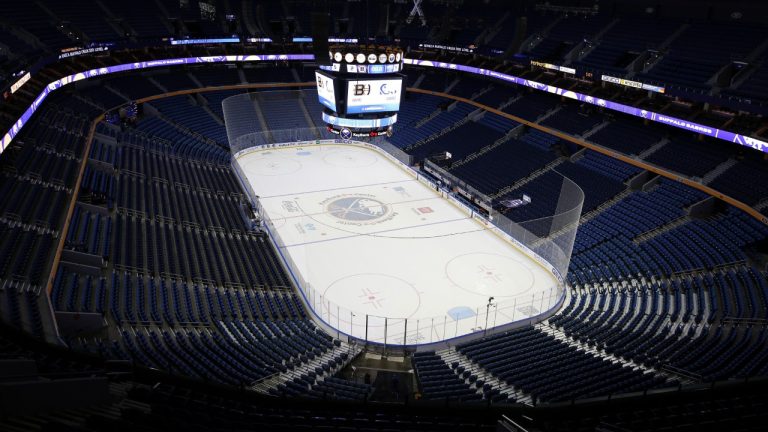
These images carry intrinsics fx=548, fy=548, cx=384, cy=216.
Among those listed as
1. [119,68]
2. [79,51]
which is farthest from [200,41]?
[79,51]

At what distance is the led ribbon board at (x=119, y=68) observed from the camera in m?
22.0

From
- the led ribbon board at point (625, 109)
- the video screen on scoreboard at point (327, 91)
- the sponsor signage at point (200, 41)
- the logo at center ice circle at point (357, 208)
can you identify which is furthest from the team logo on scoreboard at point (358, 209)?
the sponsor signage at point (200, 41)

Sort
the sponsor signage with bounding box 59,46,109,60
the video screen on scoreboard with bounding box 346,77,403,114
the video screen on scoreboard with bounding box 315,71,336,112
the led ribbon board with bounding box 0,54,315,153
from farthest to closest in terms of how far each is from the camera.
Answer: the sponsor signage with bounding box 59,46,109,60 → the video screen on scoreboard with bounding box 315,71,336,112 → the video screen on scoreboard with bounding box 346,77,403,114 → the led ribbon board with bounding box 0,54,315,153

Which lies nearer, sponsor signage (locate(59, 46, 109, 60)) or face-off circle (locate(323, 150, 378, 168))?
sponsor signage (locate(59, 46, 109, 60))

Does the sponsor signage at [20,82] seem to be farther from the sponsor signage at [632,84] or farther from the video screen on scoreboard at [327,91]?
the sponsor signage at [632,84]

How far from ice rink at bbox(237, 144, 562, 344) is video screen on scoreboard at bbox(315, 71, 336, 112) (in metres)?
6.29

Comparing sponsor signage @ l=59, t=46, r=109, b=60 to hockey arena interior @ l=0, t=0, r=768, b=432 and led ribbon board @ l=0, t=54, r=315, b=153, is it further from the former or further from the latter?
led ribbon board @ l=0, t=54, r=315, b=153

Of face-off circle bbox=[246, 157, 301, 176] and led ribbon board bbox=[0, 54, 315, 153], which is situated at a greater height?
led ribbon board bbox=[0, 54, 315, 153]

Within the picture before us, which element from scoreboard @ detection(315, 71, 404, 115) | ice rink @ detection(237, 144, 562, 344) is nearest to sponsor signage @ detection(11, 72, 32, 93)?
ice rink @ detection(237, 144, 562, 344)

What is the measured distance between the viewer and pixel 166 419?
841 centimetres

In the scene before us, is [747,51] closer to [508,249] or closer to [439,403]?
[508,249]

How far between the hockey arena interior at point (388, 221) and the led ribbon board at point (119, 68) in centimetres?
19

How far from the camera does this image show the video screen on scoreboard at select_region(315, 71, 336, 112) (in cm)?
2289

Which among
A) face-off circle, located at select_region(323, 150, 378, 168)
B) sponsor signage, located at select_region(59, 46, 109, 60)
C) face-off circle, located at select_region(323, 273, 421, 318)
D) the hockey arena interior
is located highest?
sponsor signage, located at select_region(59, 46, 109, 60)
